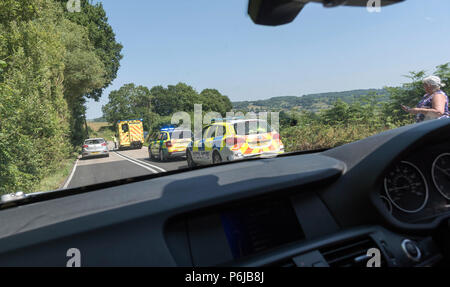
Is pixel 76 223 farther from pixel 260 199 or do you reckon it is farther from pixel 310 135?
pixel 310 135

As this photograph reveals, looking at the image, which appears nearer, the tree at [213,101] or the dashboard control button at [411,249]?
the dashboard control button at [411,249]

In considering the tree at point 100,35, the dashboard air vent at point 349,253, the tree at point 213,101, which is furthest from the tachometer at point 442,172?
the tree at point 213,101

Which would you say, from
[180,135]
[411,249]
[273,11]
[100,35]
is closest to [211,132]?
[180,135]

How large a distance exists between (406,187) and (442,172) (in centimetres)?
50

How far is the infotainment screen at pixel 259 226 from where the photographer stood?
1769 mm

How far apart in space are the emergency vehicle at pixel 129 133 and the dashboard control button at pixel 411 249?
127 ft

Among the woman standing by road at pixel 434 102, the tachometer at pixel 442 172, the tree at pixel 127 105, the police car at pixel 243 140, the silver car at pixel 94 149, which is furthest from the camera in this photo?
the tree at pixel 127 105

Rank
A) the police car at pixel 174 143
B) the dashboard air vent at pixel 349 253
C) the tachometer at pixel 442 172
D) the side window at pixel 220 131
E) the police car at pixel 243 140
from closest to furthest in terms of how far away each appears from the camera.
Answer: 1. the dashboard air vent at pixel 349 253
2. the tachometer at pixel 442 172
3. the police car at pixel 243 140
4. the side window at pixel 220 131
5. the police car at pixel 174 143

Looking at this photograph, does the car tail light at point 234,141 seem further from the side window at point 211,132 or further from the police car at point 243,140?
the side window at point 211,132

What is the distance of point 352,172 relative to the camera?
6.85ft

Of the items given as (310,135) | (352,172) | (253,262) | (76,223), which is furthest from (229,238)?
(310,135)

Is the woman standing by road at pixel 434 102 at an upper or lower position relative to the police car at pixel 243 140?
upper

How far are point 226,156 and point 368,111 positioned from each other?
20.3 ft

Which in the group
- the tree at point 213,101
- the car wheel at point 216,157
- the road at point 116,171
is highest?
the tree at point 213,101
